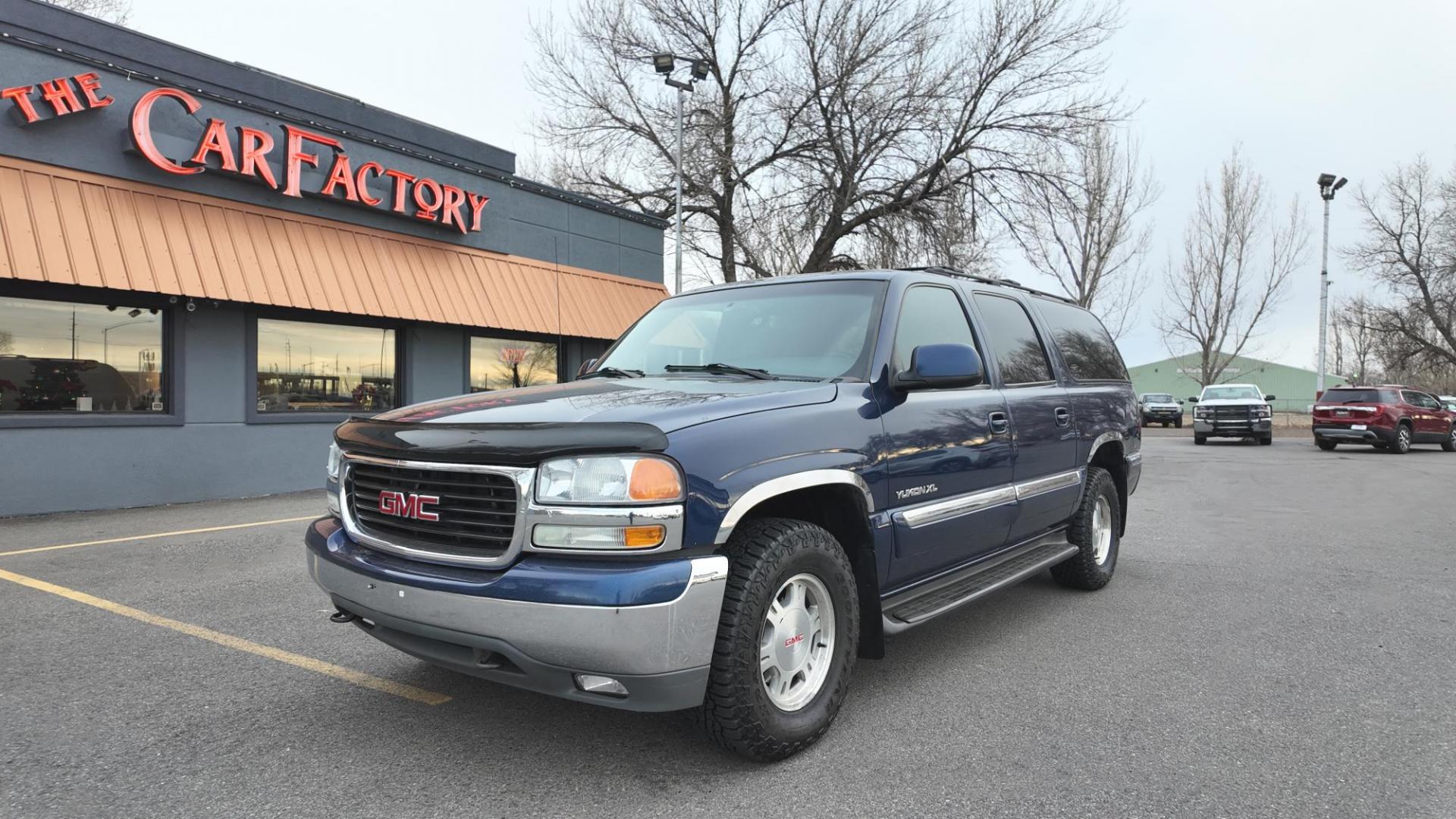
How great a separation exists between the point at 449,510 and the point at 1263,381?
93986 millimetres

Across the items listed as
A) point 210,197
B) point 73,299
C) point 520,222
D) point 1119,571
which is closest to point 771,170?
point 520,222

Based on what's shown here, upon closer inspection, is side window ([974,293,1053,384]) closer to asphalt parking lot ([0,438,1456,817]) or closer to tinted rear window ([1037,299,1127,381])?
tinted rear window ([1037,299,1127,381])

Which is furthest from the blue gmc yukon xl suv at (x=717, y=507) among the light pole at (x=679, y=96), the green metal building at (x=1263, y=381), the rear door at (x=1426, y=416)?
the green metal building at (x=1263, y=381)

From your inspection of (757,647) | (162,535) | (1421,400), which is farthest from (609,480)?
(1421,400)

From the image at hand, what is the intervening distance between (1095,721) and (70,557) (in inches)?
293

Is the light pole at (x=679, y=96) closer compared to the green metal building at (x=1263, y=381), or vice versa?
the light pole at (x=679, y=96)

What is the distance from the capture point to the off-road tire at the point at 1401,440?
20.2 meters

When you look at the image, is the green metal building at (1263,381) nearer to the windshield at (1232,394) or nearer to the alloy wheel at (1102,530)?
the windshield at (1232,394)

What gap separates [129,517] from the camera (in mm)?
8867

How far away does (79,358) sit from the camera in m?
9.38

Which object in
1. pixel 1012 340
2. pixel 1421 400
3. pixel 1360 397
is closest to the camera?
pixel 1012 340

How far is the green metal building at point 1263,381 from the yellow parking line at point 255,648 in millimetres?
80087

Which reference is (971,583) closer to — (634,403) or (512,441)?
(634,403)

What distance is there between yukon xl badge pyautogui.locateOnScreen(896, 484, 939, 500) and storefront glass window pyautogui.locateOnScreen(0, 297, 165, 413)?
9.92 metres
